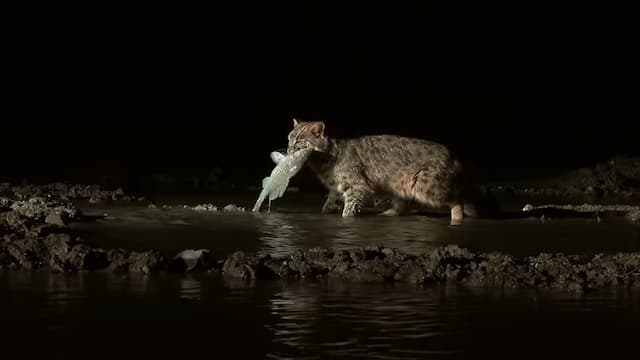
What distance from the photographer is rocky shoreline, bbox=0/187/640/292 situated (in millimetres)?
10866

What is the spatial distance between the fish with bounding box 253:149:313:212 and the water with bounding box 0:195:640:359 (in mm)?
3729

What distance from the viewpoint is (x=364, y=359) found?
8.14 meters

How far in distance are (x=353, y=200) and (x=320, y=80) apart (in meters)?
17.5

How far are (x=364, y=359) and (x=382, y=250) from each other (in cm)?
373

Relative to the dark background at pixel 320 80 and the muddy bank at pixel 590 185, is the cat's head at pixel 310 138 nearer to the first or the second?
the muddy bank at pixel 590 185

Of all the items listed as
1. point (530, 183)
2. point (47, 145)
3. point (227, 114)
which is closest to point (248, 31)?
point (227, 114)

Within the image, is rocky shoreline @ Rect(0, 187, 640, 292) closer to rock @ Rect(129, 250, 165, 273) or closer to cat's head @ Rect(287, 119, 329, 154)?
rock @ Rect(129, 250, 165, 273)

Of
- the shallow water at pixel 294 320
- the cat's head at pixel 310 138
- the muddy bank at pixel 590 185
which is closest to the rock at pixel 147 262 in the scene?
the shallow water at pixel 294 320

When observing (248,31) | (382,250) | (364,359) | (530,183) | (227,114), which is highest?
(248,31)

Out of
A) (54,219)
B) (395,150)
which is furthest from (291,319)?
(395,150)

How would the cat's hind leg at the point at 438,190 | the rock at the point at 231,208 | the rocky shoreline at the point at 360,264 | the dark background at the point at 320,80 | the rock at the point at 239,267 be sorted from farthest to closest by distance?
the dark background at the point at 320,80, the rock at the point at 231,208, the cat's hind leg at the point at 438,190, the rock at the point at 239,267, the rocky shoreline at the point at 360,264

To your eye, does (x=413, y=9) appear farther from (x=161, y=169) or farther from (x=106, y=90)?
(x=161, y=169)

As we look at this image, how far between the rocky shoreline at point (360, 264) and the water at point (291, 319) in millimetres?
205

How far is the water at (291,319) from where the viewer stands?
8438mm
